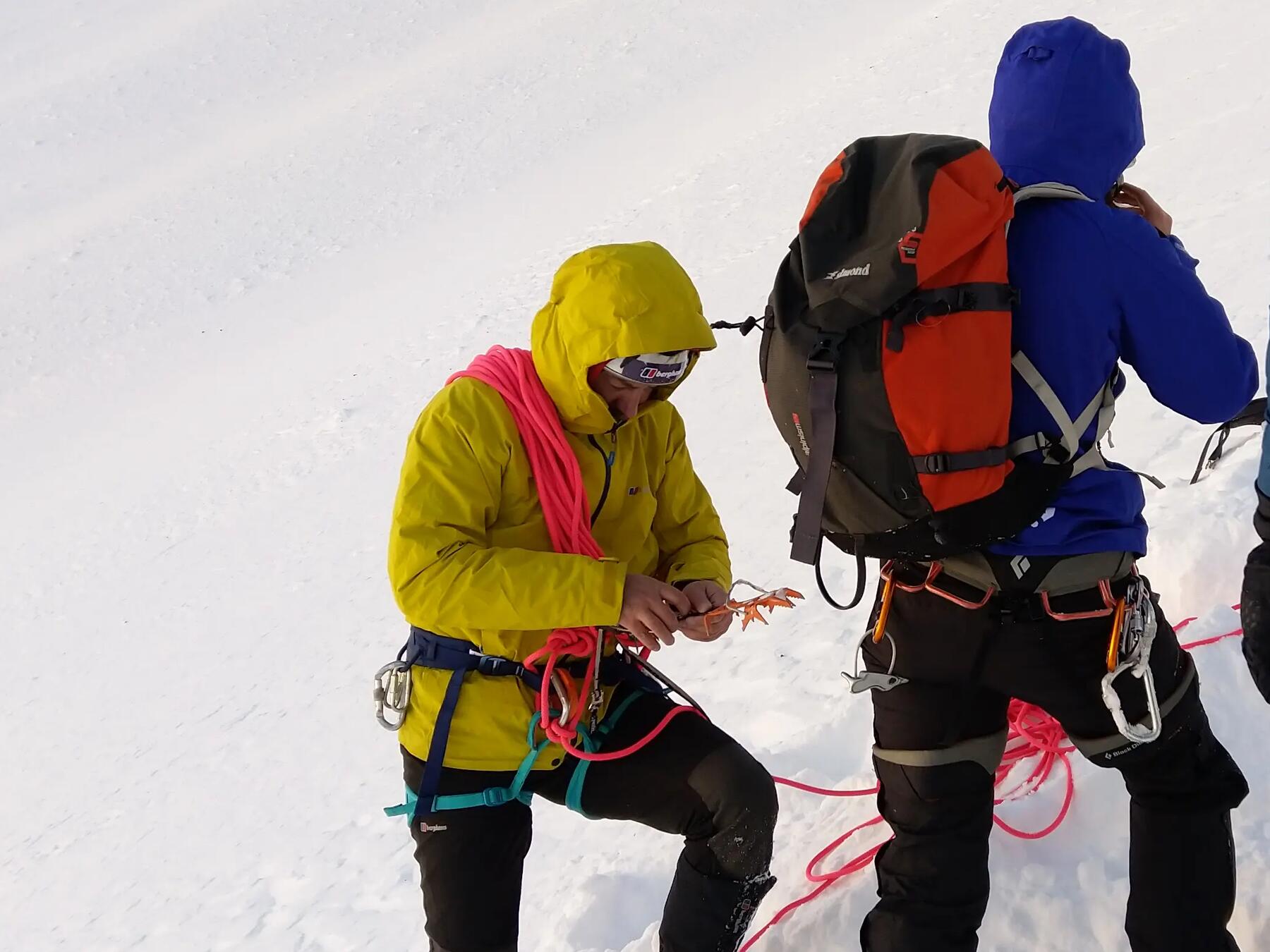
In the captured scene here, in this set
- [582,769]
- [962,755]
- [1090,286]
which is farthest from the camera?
[582,769]

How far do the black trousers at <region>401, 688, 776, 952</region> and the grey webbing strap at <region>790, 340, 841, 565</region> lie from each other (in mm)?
719

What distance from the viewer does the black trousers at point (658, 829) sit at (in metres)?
2.74

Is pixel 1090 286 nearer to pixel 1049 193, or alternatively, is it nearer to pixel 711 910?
pixel 1049 193

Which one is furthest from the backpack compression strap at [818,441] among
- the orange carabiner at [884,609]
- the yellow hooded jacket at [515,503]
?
the yellow hooded jacket at [515,503]

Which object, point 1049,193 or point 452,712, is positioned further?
point 452,712

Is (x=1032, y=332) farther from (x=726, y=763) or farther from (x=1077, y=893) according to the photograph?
(x=1077, y=893)

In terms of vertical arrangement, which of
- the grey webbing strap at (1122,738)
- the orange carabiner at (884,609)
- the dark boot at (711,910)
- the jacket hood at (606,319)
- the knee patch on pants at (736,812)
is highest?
the jacket hood at (606,319)

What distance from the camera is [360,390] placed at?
11.3m

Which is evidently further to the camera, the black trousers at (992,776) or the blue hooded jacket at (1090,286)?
the black trousers at (992,776)

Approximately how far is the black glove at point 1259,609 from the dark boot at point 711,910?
1.21 metres

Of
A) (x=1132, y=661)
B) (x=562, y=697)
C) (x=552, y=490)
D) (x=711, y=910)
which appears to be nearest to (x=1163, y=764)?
(x=1132, y=661)

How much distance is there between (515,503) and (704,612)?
0.52 m

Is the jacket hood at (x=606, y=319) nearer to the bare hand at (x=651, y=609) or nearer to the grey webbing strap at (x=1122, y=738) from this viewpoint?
the bare hand at (x=651, y=609)

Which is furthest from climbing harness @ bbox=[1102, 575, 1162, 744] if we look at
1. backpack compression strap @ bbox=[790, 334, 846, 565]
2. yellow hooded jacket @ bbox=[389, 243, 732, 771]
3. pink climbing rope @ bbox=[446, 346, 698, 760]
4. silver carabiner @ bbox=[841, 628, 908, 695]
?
pink climbing rope @ bbox=[446, 346, 698, 760]
